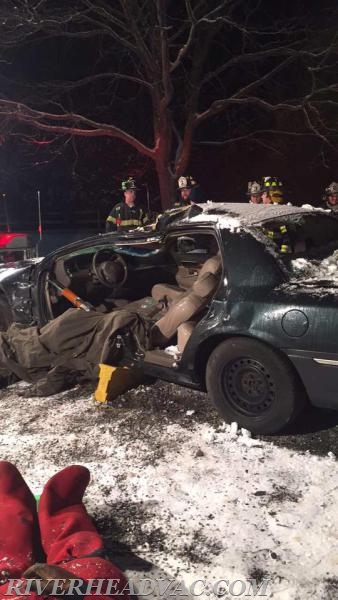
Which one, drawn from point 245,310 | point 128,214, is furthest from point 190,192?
point 245,310

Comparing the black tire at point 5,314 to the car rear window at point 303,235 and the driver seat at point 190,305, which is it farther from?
the car rear window at point 303,235

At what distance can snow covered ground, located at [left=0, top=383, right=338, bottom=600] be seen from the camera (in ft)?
7.69

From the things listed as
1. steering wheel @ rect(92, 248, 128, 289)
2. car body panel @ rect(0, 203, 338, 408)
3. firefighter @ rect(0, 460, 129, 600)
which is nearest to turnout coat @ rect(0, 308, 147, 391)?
car body panel @ rect(0, 203, 338, 408)

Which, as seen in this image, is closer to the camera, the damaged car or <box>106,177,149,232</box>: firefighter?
the damaged car

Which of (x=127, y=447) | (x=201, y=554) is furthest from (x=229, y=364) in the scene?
(x=201, y=554)

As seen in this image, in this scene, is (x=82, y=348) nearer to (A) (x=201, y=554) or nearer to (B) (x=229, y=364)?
(B) (x=229, y=364)

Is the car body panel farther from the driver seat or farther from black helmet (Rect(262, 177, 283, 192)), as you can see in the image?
black helmet (Rect(262, 177, 283, 192))

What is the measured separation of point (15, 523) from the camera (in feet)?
7.64

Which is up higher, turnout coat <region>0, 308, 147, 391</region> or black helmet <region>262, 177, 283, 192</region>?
black helmet <region>262, 177, 283, 192</region>

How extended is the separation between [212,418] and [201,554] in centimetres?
139

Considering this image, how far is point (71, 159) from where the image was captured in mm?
19344

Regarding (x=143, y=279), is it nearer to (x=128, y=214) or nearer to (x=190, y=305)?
(x=190, y=305)

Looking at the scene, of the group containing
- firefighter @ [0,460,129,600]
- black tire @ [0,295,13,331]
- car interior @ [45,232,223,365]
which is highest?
car interior @ [45,232,223,365]

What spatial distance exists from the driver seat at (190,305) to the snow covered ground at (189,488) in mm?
502
